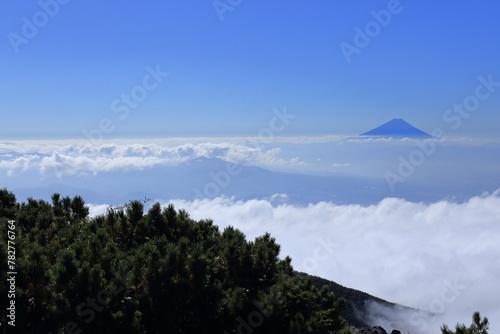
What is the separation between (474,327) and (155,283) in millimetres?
7881

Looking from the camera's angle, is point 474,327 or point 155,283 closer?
point 155,283

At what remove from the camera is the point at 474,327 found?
30.8 feet

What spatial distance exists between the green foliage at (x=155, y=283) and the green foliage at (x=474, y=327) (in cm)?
291

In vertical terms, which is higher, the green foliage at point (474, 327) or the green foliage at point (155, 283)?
the green foliage at point (155, 283)

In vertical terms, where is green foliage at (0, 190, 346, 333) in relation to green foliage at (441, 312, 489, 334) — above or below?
above

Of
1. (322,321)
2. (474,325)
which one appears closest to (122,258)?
(322,321)

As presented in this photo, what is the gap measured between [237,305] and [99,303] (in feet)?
8.43

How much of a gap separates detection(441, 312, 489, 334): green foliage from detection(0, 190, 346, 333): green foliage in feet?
9.53

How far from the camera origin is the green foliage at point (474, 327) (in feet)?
29.9

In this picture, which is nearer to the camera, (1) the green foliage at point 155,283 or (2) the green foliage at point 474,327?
(1) the green foliage at point 155,283

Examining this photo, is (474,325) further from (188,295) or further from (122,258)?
(122,258)

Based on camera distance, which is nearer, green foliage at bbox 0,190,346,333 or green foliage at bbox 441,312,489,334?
green foliage at bbox 0,190,346,333

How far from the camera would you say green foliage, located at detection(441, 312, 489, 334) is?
29.9 feet

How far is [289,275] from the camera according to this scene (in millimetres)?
9945
